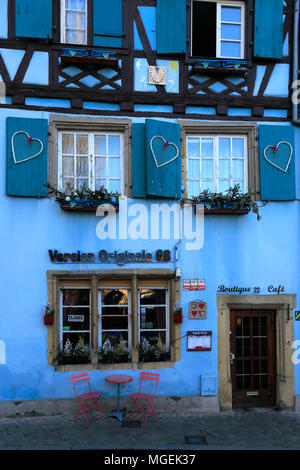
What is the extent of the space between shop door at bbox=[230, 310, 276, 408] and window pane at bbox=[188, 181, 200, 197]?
95.9 inches

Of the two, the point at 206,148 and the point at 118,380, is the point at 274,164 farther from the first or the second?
the point at 118,380

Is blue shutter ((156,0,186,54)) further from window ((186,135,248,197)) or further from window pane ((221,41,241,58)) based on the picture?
→ window ((186,135,248,197))

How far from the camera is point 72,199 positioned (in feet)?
23.6

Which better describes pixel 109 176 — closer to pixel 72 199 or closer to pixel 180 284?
pixel 72 199

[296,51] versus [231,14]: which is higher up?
[231,14]

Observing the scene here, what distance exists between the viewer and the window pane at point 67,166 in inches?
300

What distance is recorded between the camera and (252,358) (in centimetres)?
771

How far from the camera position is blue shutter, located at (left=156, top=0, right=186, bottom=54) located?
7562mm

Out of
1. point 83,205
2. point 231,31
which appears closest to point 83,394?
point 83,205

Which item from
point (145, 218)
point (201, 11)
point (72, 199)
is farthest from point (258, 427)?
point (201, 11)

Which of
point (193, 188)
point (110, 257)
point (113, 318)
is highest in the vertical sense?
point (193, 188)

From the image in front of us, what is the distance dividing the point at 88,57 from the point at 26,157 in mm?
2181

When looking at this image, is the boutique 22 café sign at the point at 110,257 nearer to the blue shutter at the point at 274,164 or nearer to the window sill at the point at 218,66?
the blue shutter at the point at 274,164

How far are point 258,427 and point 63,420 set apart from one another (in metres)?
3.35
